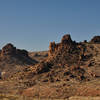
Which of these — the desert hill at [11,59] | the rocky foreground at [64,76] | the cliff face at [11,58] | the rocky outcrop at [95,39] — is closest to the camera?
the rocky foreground at [64,76]

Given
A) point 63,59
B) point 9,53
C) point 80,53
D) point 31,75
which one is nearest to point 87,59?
point 80,53

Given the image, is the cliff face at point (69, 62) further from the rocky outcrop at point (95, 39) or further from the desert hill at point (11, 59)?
the desert hill at point (11, 59)

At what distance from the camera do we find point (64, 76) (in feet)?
129

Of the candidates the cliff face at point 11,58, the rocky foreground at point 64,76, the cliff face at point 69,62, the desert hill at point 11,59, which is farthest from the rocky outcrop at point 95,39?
the cliff face at point 11,58

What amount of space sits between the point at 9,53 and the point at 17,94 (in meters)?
52.1

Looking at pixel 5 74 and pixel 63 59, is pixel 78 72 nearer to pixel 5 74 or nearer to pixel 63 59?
pixel 63 59

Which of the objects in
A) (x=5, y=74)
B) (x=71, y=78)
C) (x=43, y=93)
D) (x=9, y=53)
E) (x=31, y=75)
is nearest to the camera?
(x=43, y=93)

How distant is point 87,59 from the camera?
1735 inches

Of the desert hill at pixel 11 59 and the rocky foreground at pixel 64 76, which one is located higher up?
the desert hill at pixel 11 59

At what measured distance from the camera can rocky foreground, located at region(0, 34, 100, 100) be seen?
108 ft

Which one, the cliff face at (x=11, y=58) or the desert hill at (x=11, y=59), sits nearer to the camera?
the desert hill at (x=11, y=59)

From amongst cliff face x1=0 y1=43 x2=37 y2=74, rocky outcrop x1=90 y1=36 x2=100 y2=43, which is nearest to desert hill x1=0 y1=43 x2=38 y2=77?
cliff face x1=0 y1=43 x2=37 y2=74

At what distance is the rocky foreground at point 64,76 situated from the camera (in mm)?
32781

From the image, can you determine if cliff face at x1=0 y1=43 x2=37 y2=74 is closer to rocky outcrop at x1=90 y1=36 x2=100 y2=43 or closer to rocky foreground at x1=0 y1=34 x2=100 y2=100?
rocky outcrop at x1=90 y1=36 x2=100 y2=43
